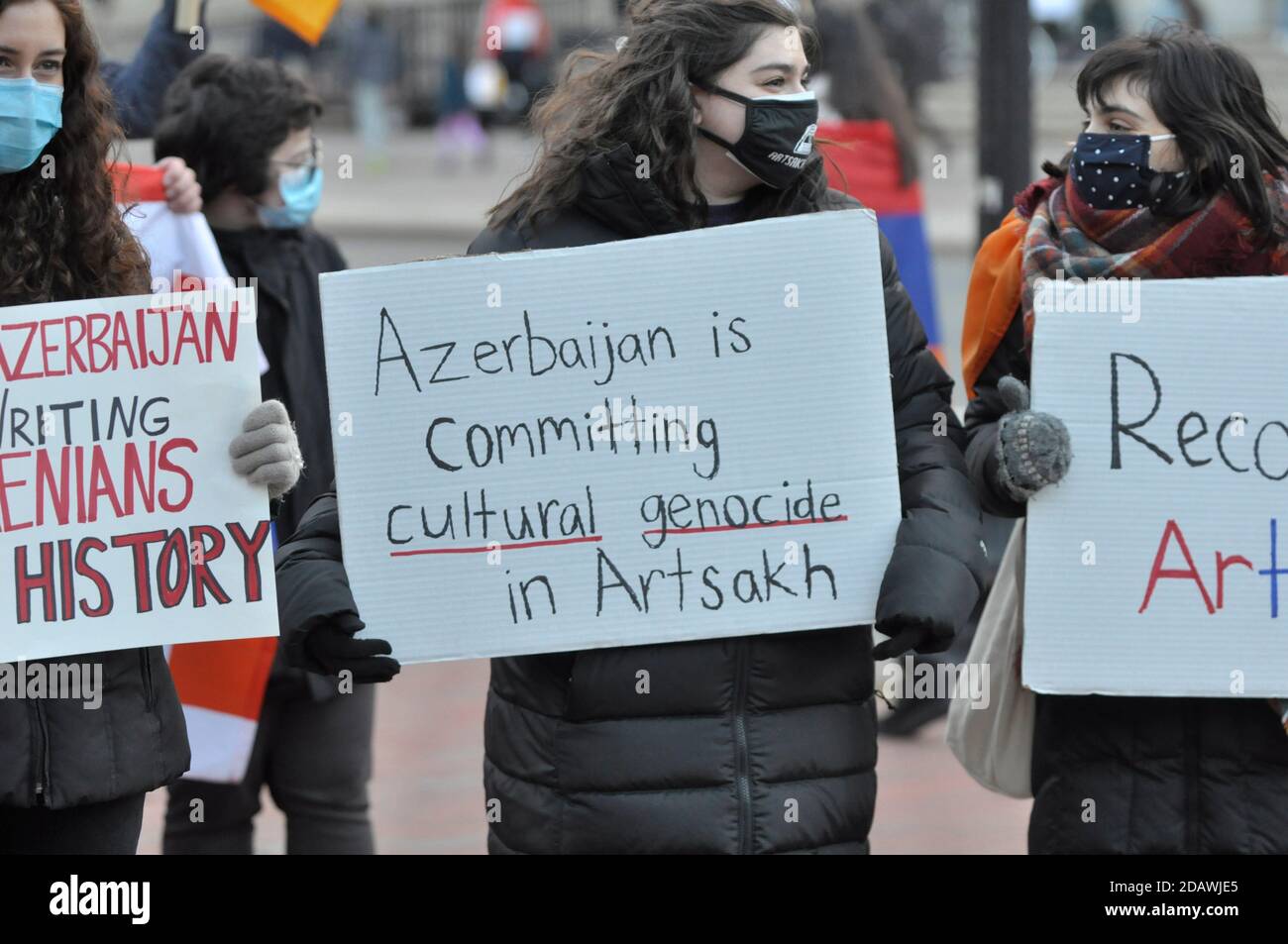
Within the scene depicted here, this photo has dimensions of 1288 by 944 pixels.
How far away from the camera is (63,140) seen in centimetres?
293

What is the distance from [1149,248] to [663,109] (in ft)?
2.63

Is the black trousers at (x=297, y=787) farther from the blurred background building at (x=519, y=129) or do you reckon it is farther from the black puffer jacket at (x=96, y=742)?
the black puffer jacket at (x=96, y=742)

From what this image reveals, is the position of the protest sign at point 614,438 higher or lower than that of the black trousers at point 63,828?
higher

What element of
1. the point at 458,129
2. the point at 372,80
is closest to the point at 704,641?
the point at 458,129

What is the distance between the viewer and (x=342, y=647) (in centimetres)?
280

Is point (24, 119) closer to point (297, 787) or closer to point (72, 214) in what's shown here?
point (72, 214)

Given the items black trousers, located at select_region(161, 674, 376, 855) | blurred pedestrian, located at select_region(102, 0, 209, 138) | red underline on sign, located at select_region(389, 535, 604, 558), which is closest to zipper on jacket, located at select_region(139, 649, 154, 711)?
red underline on sign, located at select_region(389, 535, 604, 558)

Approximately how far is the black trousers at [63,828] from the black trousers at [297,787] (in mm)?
1249

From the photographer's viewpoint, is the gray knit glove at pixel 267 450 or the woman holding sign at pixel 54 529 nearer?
the woman holding sign at pixel 54 529

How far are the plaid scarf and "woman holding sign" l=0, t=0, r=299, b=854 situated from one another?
1236mm

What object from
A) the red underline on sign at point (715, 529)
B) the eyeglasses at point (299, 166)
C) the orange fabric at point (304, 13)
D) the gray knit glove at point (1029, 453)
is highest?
the orange fabric at point (304, 13)

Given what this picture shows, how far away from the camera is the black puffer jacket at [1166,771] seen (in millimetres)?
2977

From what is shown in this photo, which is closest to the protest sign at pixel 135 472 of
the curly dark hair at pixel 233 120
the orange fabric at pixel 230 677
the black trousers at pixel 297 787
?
the orange fabric at pixel 230 677

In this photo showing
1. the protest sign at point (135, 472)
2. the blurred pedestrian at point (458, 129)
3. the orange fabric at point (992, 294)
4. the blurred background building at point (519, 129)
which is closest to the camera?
the protest sign at point (135, 472)
